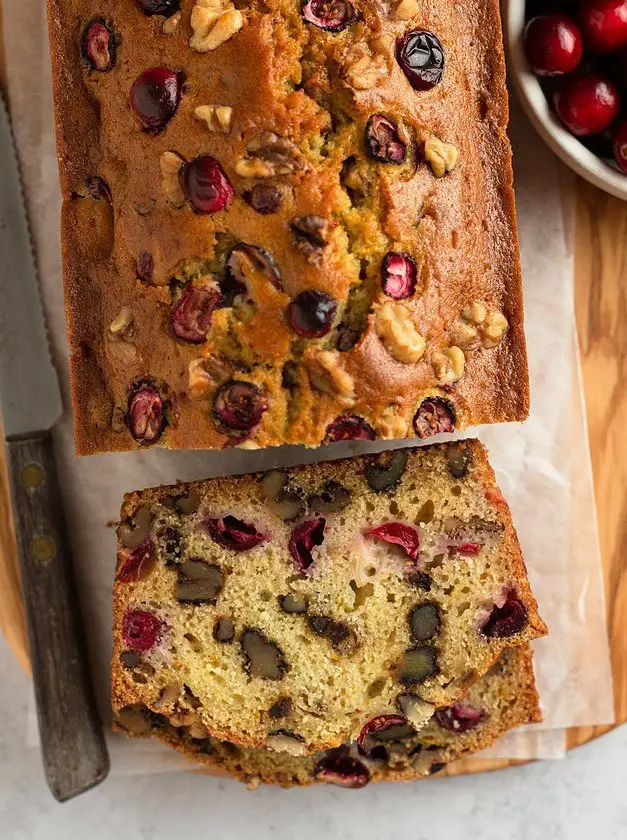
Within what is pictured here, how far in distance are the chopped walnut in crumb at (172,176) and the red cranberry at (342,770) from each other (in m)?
1.72

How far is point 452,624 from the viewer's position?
2.61 meters

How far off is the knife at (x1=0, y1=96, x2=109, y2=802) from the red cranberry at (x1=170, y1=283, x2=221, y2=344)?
0.82m

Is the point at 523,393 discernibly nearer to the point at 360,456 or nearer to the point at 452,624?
the point at 360,456

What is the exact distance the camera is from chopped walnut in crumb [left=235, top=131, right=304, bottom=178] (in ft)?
7.16

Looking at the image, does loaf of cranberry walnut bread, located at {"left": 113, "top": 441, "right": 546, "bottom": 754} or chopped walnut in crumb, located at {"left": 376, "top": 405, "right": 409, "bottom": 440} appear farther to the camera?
loaf of cranberry walnut bread, located at {"left": 113, "top": 441, "right": 546, "bottom": 754}

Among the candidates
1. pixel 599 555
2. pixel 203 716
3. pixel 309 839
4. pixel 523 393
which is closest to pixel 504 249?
pixel 523 393

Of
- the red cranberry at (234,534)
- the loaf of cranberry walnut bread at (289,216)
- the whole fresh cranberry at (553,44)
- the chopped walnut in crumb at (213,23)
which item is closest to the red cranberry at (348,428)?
the loaf of cranberry walnut bread at (289,216)

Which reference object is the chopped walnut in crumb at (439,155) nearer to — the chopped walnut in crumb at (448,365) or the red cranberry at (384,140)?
the red cranberry at (384,140)

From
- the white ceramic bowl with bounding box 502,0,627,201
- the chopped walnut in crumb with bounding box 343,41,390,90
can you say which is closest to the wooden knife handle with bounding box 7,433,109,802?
the chopped walnut in crumb with bounding box 343,41,390,90

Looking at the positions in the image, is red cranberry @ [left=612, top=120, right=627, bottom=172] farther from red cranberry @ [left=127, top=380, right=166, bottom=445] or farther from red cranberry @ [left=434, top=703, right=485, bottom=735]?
red cranberry @ [left=434, top=703, right=485, bottom=735]

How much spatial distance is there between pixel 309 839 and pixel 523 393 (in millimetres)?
1711

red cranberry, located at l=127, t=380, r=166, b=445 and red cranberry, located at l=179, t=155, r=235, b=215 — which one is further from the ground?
red cranberry, located at l=179, t=155, r=235, b=215

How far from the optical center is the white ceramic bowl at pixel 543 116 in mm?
2668

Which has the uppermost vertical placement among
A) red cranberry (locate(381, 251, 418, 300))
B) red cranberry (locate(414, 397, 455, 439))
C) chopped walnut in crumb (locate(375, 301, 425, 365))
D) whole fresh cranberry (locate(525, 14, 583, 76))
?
whole fresh cranberry (locate(525, 14, 583, 76))
